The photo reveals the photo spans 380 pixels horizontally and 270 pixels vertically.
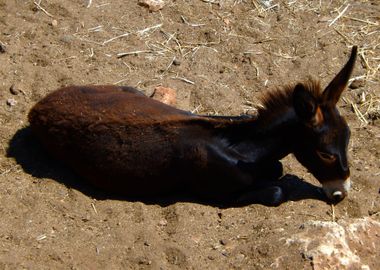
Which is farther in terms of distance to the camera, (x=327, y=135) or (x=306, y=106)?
(x=327, y=135)

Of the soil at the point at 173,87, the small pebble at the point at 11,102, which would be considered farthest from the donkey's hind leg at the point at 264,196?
the small pebble at the point at 11,102

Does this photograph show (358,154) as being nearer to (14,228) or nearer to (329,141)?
(329,141)

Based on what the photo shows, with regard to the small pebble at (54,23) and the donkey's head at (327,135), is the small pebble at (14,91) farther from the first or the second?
the donkey's head at (327,135)

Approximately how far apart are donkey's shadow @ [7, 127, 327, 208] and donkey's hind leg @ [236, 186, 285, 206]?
135 millimetres

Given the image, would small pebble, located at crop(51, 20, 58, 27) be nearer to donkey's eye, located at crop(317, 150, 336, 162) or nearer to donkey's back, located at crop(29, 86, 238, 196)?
donkey's back, located at crop(29, 86, 238, 196)

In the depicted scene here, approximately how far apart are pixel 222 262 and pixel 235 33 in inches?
157

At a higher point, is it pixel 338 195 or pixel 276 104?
pixel 276 104

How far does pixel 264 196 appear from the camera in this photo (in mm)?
7391

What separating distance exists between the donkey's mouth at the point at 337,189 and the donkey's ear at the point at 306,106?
59 centimetres

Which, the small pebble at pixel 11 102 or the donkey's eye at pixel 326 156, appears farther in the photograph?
the small pebble at pixel 11 102

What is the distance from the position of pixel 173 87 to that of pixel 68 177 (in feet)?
5.91

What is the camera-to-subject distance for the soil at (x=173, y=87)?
260 inches

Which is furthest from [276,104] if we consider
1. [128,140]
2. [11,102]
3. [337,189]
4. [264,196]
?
[11,102]

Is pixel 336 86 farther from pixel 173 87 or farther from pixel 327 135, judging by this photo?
pixel 173 87
